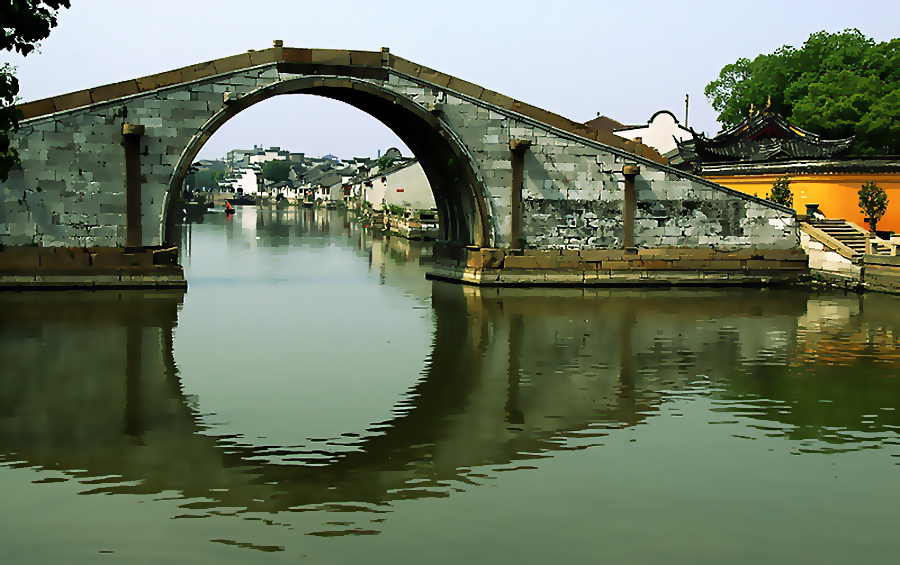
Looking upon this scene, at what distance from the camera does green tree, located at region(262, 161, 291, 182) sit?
191625mm

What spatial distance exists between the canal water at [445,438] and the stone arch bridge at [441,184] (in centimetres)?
446

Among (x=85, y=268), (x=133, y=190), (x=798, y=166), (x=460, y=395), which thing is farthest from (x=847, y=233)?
(x=85, y=268)

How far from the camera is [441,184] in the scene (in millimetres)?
31672

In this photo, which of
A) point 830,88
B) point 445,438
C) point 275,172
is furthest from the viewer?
point 275,172

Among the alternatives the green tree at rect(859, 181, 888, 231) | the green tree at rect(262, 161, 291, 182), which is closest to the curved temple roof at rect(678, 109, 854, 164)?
the green tree at rect(859, 181, 888, 231)

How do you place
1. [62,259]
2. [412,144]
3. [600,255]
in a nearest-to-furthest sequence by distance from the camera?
[62,259] → [600,255] → [412,144]

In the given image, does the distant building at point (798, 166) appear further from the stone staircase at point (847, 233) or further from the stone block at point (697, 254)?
the stone block at point (697, 254)

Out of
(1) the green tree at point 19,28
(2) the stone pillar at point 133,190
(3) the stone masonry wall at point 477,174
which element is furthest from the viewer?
(2) the stone pillar at point 133,190

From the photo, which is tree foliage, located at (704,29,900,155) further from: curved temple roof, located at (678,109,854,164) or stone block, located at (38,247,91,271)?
stone block, located at (38,247,91,271)

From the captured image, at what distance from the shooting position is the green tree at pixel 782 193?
38312 mm

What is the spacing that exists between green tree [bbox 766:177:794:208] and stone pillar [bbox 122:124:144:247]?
81.4 ft

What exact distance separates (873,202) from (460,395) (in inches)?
1149

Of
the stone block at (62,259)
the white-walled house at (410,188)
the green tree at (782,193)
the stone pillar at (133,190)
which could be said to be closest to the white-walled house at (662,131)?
the white-walled house at (410,188)

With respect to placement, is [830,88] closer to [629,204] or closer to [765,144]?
[765,144]
